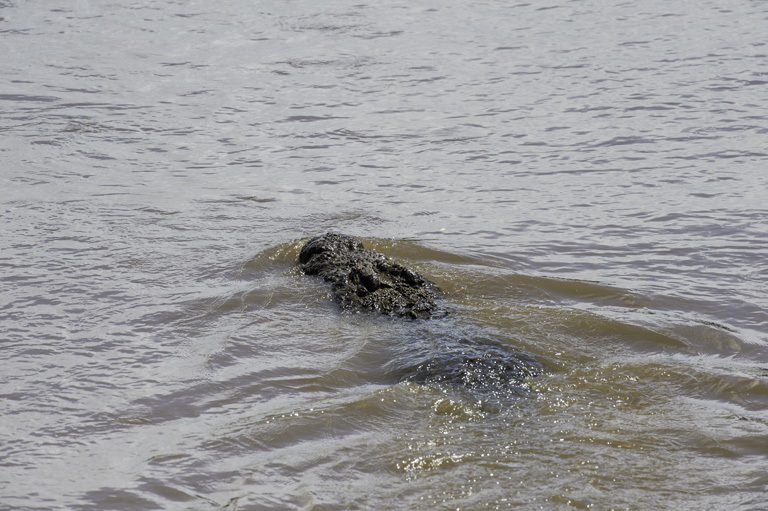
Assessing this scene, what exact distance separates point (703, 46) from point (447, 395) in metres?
10.3

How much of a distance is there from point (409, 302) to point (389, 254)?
131cm

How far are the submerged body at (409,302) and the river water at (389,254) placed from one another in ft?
0.39

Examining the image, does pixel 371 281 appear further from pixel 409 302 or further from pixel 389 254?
pixel 389 254

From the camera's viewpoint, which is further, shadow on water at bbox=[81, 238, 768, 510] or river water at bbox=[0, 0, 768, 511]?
river water at bbox=[0, 0, 768, 511]

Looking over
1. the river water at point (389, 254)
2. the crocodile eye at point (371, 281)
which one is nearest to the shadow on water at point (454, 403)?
the river water at point (389, 254)

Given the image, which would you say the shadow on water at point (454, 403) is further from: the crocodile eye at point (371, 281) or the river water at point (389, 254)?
the crocodile eye at point (371, 281)

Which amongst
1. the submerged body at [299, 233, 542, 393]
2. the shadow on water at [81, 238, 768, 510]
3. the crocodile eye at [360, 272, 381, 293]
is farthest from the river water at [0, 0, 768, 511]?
the crocodile eye at [360, 272, 381, 293]

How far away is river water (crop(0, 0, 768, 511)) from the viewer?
3943mm

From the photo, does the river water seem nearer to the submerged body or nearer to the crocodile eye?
the submerged body

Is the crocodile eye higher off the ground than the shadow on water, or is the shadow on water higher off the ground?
the crocodile eye

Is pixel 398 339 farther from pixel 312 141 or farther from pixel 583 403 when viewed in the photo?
pixel 312 141

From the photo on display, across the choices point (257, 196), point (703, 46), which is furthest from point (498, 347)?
point (703, 46)

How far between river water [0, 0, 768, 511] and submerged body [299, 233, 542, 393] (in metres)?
0.12

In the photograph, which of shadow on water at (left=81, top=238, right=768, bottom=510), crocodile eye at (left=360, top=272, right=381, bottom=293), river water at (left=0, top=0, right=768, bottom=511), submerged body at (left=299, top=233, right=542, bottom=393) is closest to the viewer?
shadow on water at (left=81, top=238, right=768, bottom=510)
